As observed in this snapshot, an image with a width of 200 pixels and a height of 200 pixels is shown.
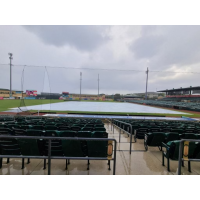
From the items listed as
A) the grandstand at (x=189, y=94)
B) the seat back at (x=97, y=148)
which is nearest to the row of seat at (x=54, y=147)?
the seat back at (x=97, y=148)

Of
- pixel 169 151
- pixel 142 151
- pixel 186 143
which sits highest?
pixel 186 143

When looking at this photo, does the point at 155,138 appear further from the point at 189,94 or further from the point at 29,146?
the point at 189,94

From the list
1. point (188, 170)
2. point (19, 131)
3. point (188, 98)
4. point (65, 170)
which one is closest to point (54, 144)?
point (65, 170)

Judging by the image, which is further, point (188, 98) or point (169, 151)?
point (188, 98)

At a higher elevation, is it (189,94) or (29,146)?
(189,94)

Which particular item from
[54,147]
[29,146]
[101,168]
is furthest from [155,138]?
[29,146]

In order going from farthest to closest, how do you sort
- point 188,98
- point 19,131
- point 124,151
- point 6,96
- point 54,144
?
point 6,96
point 188,98
point 124,151
point 19,131
point 54,144

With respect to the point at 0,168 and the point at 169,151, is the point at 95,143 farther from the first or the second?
the point at 0,168

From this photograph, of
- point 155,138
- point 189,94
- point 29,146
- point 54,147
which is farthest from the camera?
point 189,94

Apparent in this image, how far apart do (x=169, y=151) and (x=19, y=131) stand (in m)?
4.87

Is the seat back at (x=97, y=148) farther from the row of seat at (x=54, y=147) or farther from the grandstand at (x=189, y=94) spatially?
the grandstand at (x=189, y=94)

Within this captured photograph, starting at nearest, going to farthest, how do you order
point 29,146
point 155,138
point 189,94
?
point 29,146, point 155,138, point 189,94

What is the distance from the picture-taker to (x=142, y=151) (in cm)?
475

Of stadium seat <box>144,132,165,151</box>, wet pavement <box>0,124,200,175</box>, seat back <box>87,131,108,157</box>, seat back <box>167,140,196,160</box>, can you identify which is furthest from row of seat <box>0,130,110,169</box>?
stadium seat <box>144,132,165,151</box>
